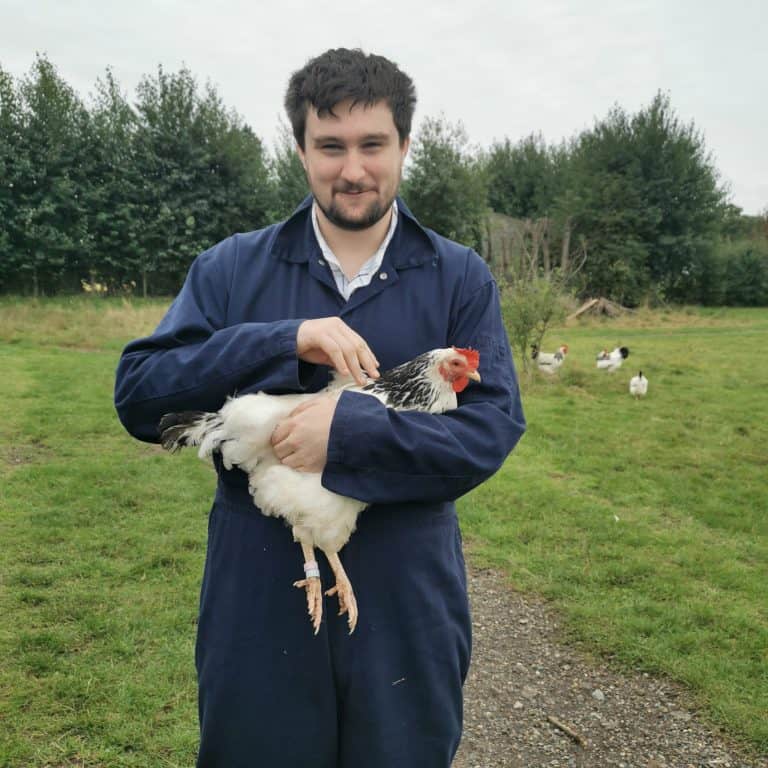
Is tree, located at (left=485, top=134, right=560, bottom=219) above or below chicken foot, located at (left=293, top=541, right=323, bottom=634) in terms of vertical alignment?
above

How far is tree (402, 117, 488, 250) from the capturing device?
2705cm

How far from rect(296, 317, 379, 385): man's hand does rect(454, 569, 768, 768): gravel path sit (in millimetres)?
2593

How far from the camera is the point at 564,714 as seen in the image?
11.8ft

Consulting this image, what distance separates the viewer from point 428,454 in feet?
5.10

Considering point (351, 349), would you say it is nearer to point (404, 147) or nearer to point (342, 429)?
point (342, 429)

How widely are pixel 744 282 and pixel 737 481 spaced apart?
2769 cm

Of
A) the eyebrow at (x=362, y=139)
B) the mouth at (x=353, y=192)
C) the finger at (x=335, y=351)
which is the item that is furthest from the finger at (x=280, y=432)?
the eyebrow at (x=362, y=139)

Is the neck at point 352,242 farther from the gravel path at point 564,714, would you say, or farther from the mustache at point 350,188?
the gravel path at point 564,714

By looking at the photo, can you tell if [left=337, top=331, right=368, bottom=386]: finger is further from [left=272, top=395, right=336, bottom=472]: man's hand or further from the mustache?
the mustache

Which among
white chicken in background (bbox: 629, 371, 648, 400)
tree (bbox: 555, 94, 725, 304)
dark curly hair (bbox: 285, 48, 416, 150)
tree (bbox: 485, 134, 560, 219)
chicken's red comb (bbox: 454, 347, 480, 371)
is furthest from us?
tree (bbox: 485, 134, 560, 219)

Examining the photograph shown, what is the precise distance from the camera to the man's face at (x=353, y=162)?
1706 millimetres

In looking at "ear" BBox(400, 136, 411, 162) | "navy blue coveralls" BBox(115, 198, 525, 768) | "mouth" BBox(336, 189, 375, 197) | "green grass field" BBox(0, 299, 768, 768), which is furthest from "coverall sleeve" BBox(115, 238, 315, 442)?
"green grass field" BBox(0, 299, 768, 768)

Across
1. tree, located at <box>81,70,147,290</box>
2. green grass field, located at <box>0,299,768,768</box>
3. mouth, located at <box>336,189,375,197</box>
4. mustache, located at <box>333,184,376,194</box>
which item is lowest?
green grass field, located at <box>0,299,768,768</box>

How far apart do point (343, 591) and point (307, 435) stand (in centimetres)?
48
